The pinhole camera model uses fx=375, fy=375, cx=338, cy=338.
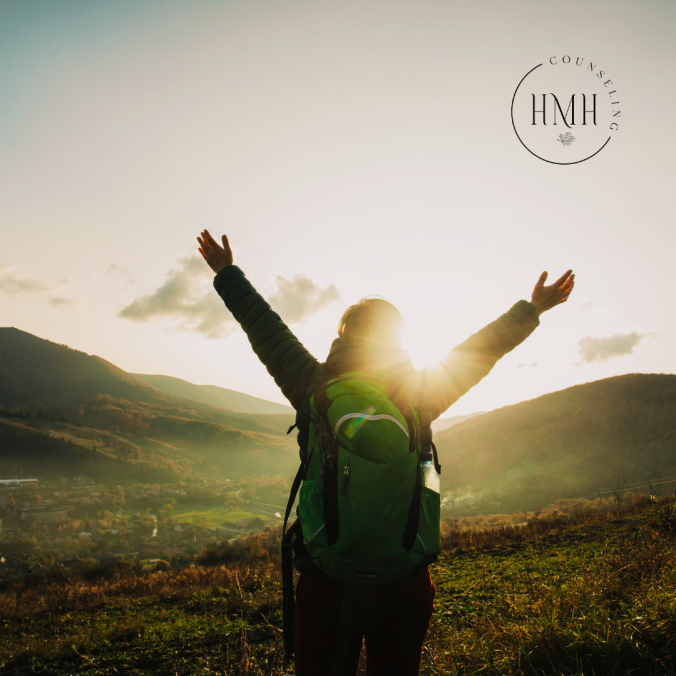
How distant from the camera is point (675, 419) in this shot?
113ft

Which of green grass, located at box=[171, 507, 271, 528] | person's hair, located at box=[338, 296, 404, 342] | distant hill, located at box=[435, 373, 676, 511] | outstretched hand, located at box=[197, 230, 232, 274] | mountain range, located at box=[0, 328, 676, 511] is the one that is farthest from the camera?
green grass, located at box=[171, 507, 271, 528]

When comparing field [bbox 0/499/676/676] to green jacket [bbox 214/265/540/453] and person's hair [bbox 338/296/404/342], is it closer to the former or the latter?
green jacket [bbox 214/265/540/453]

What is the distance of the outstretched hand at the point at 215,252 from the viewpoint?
2803mm

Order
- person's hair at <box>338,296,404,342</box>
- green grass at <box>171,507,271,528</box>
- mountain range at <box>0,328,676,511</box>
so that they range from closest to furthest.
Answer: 1. person's hair at <box>338,296,404,342</box>
2. mountain range at <box>0,328,676,511</box>
3. green grass at <box>171,507,271,528</box>

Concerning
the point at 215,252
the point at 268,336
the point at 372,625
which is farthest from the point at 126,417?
the point at 372,625

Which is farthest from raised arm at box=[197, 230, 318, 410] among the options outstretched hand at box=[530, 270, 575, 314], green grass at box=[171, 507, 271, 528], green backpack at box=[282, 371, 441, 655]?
green grass at box=[171, 507, 271, 528]

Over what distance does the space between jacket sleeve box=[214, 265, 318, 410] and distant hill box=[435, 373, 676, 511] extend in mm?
33425

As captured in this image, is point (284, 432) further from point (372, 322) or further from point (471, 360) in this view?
point (372, 322)

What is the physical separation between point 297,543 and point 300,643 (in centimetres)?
39

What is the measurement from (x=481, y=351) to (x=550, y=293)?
3.04 feet

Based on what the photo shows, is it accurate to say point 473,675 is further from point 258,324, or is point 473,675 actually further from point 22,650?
point 22,650

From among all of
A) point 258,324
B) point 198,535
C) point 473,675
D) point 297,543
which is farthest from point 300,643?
point 198,535

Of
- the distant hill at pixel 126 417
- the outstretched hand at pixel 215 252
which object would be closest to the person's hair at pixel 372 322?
the outstretched hand at pixel 215 252

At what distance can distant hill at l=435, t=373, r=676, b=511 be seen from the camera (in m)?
31.8
